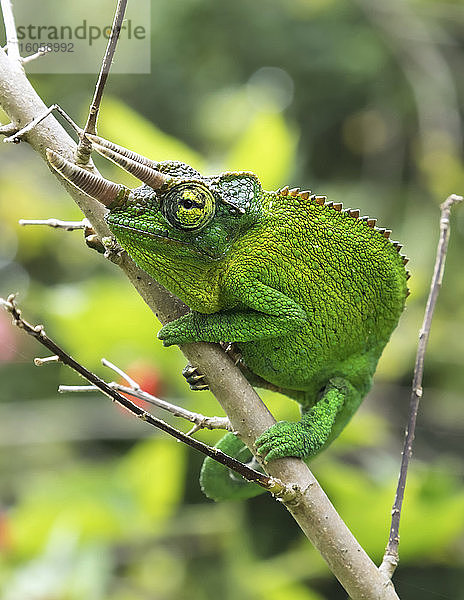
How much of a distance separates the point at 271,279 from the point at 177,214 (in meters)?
0.21

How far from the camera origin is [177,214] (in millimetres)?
1056

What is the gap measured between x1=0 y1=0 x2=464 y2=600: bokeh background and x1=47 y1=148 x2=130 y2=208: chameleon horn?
73 centimetres

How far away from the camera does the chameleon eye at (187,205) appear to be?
1047 mm

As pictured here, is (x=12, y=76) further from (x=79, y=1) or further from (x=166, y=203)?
(x=79, y=1)

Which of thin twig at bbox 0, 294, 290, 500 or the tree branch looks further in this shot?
the tree branch

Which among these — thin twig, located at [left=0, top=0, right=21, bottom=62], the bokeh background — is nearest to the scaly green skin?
thin twig, located at [left=0, top=0, right=21, bottom=62]

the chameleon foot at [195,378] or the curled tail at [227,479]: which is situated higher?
the chameleon foot at [195,378]

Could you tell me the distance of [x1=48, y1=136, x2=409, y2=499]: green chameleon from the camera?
1062mm

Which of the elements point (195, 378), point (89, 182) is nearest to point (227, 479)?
point (195, 378)

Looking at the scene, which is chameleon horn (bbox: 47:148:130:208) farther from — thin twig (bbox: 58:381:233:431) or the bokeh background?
the bokeh background

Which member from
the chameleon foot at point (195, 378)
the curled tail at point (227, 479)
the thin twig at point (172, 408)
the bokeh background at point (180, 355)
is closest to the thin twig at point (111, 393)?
the thin twig at point (172, 408)

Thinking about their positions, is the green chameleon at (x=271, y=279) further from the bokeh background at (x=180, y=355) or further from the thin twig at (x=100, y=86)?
the bokeh background at (x=180, y=355)

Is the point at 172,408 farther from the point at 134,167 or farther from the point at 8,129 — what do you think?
the point at 8,129

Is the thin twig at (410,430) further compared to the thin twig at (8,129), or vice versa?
the thin twig at (410,430)
